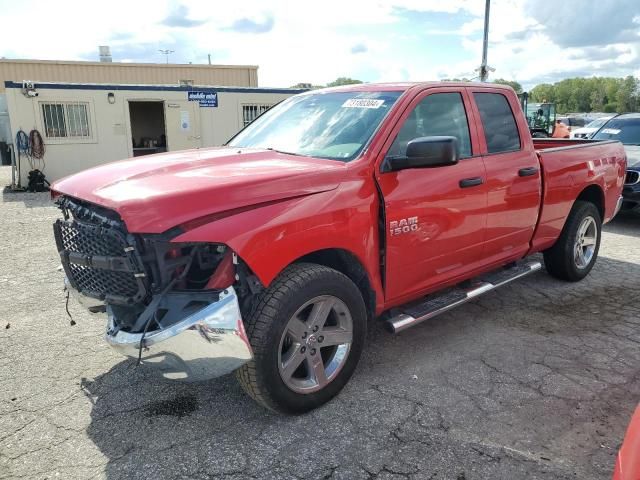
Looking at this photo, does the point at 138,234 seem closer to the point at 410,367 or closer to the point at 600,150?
the point at 410,367

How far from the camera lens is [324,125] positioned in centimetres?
387

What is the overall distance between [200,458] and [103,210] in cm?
142

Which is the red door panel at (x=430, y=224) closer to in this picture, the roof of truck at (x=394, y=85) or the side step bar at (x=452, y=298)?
the side step bar at (x=452, y=298)

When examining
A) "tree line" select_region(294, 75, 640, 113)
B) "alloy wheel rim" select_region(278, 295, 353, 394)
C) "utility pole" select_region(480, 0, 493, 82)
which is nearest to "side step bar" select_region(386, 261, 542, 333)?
"alloy wheel rim" select_region(278, 295, 353, 394)

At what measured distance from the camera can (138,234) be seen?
2.69m

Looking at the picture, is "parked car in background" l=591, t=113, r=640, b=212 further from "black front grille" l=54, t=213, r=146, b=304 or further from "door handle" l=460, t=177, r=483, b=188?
"black front grille" l=54, t=213, r=146, b=304

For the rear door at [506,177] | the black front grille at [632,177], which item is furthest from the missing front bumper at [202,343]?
the black front grille at [632,177]

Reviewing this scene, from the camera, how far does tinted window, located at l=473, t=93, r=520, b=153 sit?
4.32m

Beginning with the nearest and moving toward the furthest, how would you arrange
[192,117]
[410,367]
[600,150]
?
1. [410,367]
2. [600,150]
3. [192,117]

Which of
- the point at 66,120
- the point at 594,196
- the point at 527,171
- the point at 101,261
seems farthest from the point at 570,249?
the point at 66,120

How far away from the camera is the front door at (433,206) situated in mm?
3461

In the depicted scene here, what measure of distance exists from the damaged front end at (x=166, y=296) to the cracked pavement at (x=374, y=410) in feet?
1.64

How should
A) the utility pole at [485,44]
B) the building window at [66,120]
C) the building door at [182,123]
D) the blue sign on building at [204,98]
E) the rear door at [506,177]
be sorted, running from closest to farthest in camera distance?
the rear door at [506,177], the building window at [66,120], the building door at [182,123], the blue sign on building at [204,98], the utility pole at [485,44]

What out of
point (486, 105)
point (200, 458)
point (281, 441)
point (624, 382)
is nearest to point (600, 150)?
point (486, 105)
